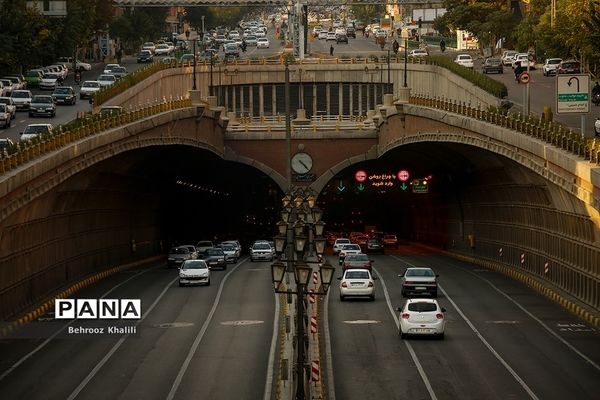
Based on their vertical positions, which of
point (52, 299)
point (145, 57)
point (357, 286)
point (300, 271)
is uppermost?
point (145, 57)

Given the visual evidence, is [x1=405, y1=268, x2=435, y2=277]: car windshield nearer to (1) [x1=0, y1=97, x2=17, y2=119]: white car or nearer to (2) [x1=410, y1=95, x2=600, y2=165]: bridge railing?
(2) [x1=410, y1=95, x2=600, y2=165]: bridge railing

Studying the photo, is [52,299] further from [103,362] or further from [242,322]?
[103,362]

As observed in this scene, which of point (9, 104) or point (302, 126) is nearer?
point (9, 104)

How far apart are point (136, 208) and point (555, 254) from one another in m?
34.4

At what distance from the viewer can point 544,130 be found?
73.0m

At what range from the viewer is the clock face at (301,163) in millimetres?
114812

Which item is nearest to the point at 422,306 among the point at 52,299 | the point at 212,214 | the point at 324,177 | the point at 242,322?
the point at 242,322

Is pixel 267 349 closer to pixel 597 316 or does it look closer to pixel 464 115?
pixel 597 316

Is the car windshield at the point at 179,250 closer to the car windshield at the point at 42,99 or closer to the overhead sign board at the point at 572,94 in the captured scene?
the car windshield at the point at 42,99

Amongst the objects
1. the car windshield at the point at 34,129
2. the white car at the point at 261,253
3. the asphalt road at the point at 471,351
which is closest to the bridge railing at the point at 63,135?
the car windshield at the point at 34,129

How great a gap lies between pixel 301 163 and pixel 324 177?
2.08m

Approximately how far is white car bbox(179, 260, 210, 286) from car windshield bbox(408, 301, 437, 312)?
23143 millimetres

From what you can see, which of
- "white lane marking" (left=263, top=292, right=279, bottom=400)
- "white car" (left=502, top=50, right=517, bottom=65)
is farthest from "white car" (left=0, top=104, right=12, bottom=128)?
"white car" (left=502, top=50, right=517, bottom=65)

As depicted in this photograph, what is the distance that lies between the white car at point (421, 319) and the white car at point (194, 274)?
22.8 metres
